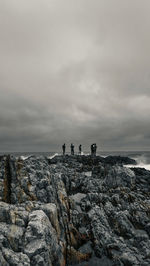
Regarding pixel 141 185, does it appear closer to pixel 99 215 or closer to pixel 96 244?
pixel 99 215

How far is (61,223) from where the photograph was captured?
21.9 m

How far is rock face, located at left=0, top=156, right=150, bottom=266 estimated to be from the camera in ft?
50.9

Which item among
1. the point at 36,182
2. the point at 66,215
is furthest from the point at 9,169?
the point at 66,215

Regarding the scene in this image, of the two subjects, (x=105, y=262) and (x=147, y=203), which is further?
(x=147, y=203)

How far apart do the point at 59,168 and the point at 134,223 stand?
27110 millimetres

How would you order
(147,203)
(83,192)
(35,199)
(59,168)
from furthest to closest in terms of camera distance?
(59,168) → (83,192) → (147,203) → (35,199)

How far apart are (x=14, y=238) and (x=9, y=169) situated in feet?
40.9

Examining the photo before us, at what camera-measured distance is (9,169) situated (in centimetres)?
2611

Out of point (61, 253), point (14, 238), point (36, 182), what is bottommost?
point (61, 253)

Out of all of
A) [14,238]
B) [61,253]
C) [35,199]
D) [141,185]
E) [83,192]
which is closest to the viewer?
[14,238]

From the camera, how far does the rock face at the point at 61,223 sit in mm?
15508

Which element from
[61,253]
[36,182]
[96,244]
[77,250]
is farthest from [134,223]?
[36,182]

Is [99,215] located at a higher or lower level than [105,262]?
higher

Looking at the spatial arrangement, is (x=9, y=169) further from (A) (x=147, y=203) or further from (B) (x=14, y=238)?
(A) (x=147, y=203)
